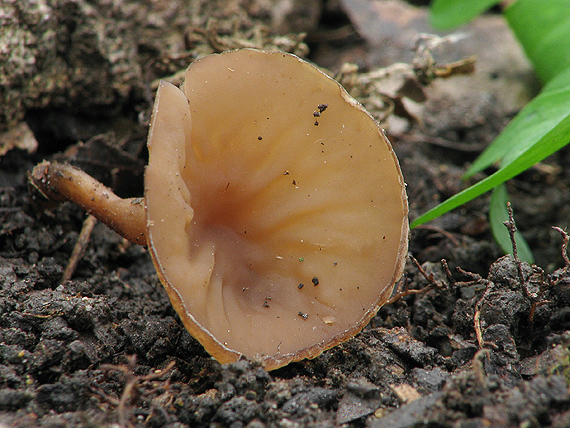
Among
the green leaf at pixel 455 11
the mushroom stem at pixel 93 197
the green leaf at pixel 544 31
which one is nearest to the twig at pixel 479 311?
the mushroom stem at pixel 93 197

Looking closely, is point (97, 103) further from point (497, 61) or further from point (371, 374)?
point (497, 61)

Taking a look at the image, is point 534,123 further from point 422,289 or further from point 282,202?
point 282,202

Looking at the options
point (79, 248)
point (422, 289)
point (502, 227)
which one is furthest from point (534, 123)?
point (79, 248)

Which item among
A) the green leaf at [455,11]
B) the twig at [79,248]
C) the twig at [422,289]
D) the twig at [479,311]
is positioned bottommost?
the twig at [79,248]

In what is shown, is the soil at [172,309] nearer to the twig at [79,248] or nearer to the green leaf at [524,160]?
the twig at [79,248]

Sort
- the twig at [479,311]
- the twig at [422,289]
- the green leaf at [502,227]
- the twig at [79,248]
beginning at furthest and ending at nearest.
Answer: the green leaf at [502,227] < the twig at [79,248] < the twig at [422,289] < the twig at [479,311]

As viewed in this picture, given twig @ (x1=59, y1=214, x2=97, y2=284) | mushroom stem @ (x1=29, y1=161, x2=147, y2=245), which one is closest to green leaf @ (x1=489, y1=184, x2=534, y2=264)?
mushroom stem @ (x1=29, y1=161, x2=147, y2=245)

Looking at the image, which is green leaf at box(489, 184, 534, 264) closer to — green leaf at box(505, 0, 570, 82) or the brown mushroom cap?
the brown mushroom cap
